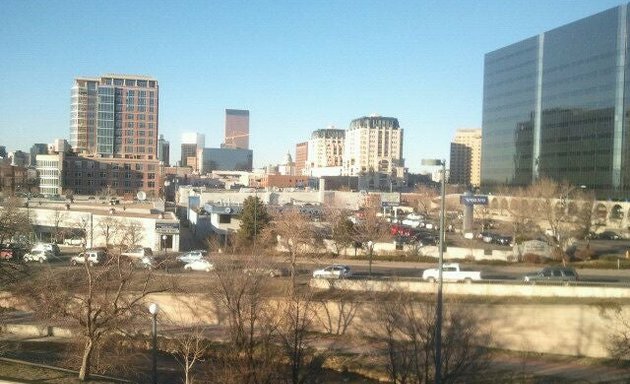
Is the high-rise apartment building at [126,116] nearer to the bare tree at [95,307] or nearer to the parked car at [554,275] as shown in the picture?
the parked car at [554,275]

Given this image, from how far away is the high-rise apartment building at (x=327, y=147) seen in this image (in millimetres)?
159125

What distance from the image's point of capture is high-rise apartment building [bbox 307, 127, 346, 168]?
159 meters

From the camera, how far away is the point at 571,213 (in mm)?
33438

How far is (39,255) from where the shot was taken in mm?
25422

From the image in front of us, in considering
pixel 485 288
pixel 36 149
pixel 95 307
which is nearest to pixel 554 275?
pixel 485 288

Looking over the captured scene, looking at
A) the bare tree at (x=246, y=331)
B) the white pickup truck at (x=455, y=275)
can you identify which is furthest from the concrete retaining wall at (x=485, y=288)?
the bare tree at (x=246, y=331)

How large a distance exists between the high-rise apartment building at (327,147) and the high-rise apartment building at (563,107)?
8571cm

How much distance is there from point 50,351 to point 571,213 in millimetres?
28722

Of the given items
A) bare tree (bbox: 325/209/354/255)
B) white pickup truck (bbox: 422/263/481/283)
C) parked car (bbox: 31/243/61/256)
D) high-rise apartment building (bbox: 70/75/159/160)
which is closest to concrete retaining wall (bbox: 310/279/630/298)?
white pickup truck (bbox: 422/263/481/283)

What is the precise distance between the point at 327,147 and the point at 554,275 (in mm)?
139264

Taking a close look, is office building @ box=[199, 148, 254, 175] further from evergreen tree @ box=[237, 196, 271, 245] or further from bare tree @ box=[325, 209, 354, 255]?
bare tree @ box=[325, 209, 354, 255]

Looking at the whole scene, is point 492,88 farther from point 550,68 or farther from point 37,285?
point 37,285

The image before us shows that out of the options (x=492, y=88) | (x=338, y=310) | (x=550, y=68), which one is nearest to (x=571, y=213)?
(x=338, y=310)

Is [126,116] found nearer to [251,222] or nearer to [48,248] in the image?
[48,248]
